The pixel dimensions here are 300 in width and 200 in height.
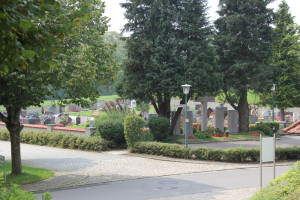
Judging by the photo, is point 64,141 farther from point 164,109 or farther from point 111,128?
point 164,109

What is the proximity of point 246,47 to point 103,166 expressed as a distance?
18.6 m

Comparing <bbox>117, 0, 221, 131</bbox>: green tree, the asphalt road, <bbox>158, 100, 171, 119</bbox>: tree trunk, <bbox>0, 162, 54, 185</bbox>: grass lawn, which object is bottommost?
the asphalt road

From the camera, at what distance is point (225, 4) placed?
32188mm

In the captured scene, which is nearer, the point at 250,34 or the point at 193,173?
the point at 193,173

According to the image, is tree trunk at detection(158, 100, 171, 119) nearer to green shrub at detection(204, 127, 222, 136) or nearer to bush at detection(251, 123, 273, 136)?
green shrub at detection(204, 127, 222, 136)

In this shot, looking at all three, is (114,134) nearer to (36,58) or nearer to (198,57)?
(198,57)

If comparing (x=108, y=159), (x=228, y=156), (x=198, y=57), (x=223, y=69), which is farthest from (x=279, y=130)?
(x=108, y=159)

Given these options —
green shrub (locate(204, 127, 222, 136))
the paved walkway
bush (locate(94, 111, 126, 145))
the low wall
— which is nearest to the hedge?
the paved walkway

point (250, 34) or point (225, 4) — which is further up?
point (225, 4)

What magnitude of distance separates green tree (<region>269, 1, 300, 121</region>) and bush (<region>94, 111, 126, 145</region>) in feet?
64.1

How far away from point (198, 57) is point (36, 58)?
22068 mm

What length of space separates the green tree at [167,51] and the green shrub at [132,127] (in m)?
4.89

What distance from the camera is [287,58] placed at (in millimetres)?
36938

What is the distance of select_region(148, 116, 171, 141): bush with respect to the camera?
81.4ft
